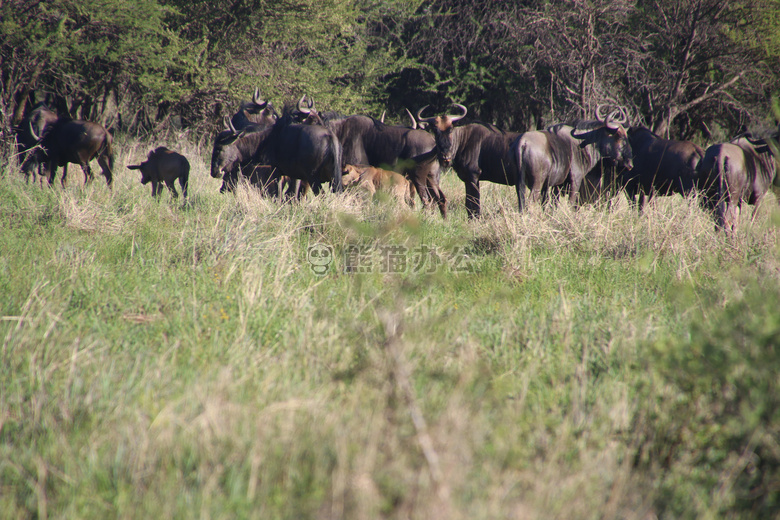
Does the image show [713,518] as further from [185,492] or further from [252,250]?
[252,250]

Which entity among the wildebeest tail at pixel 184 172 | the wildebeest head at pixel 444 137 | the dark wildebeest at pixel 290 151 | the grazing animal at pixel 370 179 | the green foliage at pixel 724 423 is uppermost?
the green foliage at pixel 724 423

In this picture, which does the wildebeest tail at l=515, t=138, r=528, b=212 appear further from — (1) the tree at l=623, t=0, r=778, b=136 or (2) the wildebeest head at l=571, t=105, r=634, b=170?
(1) the tree at l=623, t=0, r=778, b=136

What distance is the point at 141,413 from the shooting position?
261 centimetres

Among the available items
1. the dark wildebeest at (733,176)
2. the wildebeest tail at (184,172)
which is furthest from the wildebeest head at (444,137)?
the wildebeest tail at (184,172)

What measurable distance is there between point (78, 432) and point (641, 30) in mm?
20418

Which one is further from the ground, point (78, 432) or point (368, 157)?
point (78, 432)

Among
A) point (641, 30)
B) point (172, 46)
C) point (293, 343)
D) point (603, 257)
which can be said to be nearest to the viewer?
point (293, 343)

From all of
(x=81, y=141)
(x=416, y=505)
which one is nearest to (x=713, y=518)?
(x=416, y=505)

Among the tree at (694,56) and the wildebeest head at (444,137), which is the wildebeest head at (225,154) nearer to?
the wildebeest head at (444,137)

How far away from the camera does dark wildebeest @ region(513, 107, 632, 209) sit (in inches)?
334

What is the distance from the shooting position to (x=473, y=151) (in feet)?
30.6

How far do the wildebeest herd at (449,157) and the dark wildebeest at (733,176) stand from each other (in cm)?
1

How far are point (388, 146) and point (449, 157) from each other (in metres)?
1.45

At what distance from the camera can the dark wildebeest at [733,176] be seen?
7.22 m
